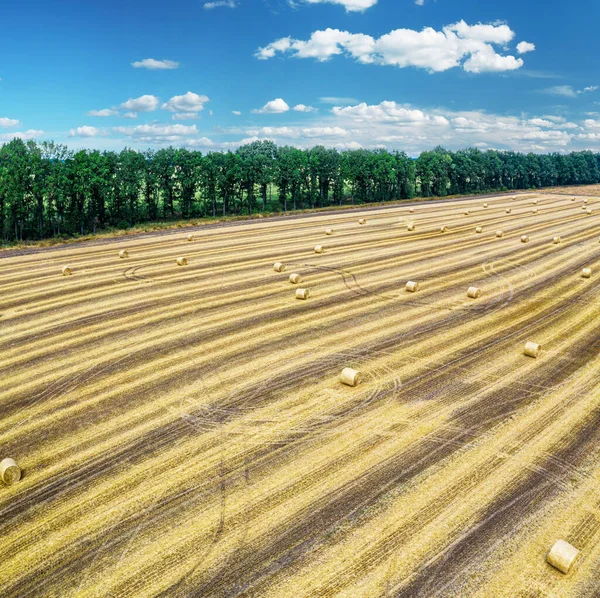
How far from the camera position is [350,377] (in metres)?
12.3

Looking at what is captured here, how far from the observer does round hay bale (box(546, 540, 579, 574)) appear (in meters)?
6.90

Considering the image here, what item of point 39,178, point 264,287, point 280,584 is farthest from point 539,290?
point 39,178

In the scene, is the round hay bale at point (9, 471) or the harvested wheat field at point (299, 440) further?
the round hay bale at point (9, 471)

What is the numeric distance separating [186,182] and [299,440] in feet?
199

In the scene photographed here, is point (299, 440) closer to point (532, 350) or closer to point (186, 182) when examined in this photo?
point (532, 350)

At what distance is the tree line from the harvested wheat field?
38.9 metres

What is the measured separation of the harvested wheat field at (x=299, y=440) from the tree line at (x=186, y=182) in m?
38.9

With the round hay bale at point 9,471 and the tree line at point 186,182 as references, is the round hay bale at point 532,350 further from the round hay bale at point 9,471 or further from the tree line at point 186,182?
the tree line at point 186,182

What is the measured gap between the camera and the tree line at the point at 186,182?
174 feet

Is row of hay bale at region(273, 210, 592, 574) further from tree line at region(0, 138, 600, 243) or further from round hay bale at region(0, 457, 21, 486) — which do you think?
tree line at region(0, 138, 600, 243)

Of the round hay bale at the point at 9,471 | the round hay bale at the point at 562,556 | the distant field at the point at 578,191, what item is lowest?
the round hay bale at the point at 562,556

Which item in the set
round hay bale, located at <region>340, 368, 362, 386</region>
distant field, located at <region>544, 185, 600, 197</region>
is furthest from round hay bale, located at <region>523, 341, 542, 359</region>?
distant field, located at <region>544, 185, 600, 197</region>

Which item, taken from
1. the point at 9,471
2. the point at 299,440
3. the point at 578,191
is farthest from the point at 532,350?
the point at 578,191

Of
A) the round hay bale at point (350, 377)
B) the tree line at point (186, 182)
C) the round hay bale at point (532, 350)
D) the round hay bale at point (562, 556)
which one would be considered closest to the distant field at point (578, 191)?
the tree line at point (186, 182)
